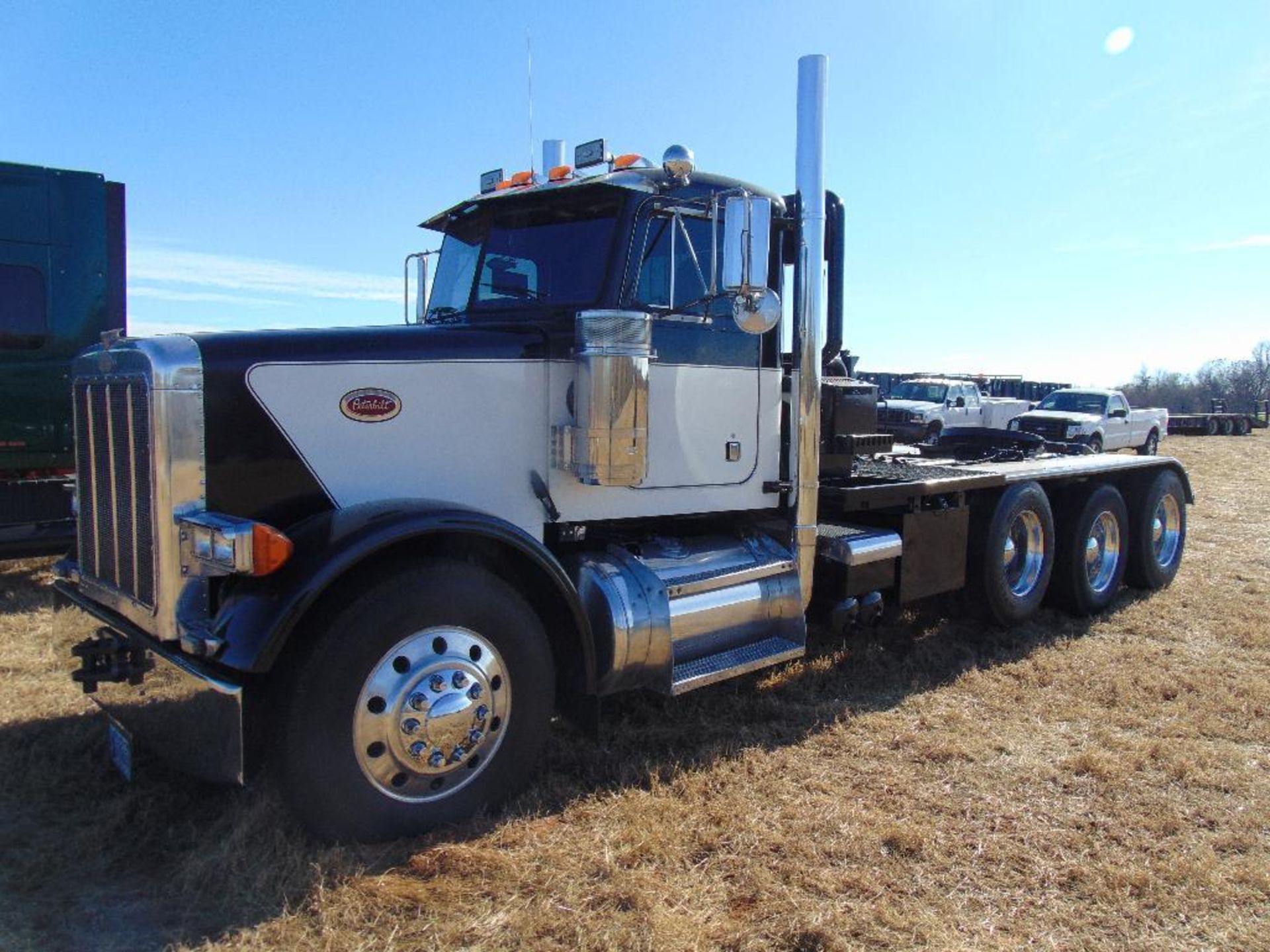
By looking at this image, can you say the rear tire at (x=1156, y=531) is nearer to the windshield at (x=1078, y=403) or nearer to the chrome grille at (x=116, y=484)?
the chrome grille at (x=116, y=484)

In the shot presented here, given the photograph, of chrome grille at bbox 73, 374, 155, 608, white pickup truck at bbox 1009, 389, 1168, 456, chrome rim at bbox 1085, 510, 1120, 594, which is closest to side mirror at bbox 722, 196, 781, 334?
chrome grille at bbox 73, 374, 155, 608

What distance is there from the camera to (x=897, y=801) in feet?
12.6

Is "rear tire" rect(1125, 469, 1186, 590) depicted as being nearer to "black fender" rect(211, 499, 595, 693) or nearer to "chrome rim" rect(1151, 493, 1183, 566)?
"chrome rim" rect(1151, 493, 1183, 566)

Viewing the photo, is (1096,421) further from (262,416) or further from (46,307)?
(262,416)

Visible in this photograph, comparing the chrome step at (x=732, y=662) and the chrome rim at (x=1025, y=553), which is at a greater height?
the chrome rim at (x=1025, y=553)

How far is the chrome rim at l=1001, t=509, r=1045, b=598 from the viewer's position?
666cm

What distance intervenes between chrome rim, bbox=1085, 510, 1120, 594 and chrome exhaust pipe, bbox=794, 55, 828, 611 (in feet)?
10.9

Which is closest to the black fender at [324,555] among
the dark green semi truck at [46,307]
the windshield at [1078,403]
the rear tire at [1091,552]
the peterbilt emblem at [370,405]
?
the peterbilt emblem at [370,405]

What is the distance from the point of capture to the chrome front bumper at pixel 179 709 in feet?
9.99

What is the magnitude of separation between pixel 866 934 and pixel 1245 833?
1.79 metres

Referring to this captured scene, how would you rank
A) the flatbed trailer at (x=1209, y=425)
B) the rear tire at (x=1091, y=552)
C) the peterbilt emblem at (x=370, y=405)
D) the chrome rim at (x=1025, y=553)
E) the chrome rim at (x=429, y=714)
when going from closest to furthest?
1. the chrome rim at (x=429, y=714)
2. the peterbilt emblem at (x=370, y=405)
3. the chrome rim at (x=1025, y=553)
4. the rear tire at (x=1091, y=552)
5. the flatbed trailer at (x=1209, y=425)

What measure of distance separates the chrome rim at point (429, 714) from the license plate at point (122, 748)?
1.10 meters

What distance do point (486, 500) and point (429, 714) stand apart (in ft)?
3.06

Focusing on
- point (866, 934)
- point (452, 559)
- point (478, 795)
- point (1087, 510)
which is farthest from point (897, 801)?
point (1087, 510)
